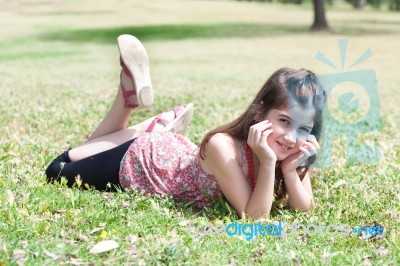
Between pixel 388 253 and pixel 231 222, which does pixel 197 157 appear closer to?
pixel 231 222

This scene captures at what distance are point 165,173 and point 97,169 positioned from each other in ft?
1.77

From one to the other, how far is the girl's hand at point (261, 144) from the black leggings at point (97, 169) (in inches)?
49.6

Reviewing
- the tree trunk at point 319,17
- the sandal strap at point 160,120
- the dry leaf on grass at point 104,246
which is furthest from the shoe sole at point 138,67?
the tree trunk at point 319,17

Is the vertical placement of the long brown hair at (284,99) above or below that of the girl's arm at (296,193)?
above

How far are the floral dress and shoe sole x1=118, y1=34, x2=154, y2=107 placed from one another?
1.08 feet

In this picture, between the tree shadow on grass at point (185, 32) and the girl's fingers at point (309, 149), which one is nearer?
the girl's fingers at point (309, 149)

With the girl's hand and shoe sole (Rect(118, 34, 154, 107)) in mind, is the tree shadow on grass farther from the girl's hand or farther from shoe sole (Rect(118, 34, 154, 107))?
the girl's hand

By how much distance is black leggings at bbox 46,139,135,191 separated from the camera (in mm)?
5285

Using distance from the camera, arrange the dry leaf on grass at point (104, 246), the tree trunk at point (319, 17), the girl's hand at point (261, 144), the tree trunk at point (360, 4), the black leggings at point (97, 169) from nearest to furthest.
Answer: the dry leaf on grass at point (104, 246), the girl's hand at point (261, 144), the black leggings at point (97, 169), the tree trunk at point (319, 17), the tree trunk at point (360, 4)

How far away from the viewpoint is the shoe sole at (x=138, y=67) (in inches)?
216

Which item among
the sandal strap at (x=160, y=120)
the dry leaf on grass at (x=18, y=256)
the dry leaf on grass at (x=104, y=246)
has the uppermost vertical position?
the sandal strap at (x=160, y=120)

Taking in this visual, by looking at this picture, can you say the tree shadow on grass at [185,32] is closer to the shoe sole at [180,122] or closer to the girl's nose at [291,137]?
the shoe sole at [180,122]

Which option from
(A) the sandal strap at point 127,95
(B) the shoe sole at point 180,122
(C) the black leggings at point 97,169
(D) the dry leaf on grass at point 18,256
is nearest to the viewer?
(D) the dry leaf on grass at point 18,256

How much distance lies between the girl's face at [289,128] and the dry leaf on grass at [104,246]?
1385mm
